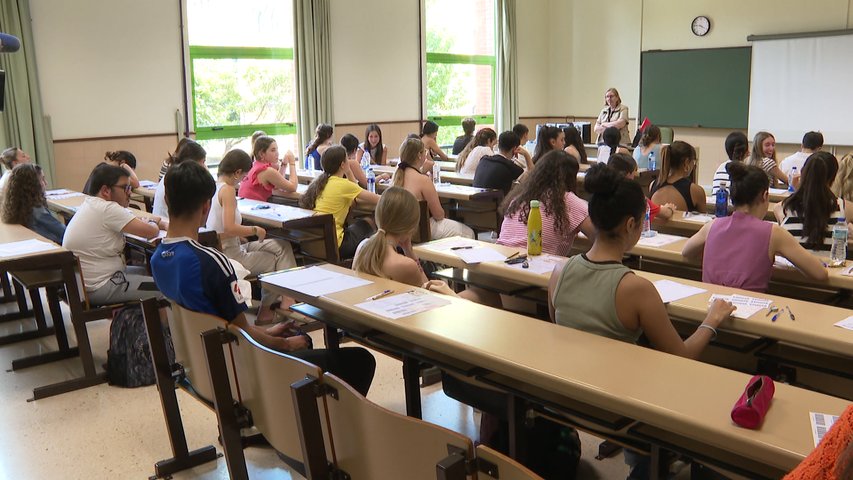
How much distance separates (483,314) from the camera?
2.47 m

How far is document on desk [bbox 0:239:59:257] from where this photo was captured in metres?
3.73

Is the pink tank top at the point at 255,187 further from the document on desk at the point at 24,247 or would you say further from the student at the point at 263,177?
the document on desk at the point at 24,247

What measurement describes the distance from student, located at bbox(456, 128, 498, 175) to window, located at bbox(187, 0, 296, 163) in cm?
332

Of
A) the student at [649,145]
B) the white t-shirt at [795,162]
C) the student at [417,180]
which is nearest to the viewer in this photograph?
the student at [417,180]

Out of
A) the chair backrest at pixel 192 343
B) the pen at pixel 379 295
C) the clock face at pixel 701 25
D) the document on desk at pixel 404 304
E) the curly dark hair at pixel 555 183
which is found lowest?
the chair backrest at pixel 192 343

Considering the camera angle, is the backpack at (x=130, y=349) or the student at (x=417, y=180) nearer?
the backpack at (x=130, y=349)

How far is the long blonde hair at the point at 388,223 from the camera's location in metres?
3.00

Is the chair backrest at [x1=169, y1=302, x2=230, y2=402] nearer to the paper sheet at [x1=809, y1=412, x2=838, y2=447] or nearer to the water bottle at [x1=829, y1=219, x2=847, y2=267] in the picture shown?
the paper sheet at [x1=809, y1=412, x2=838, y2=447]

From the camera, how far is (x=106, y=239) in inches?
160

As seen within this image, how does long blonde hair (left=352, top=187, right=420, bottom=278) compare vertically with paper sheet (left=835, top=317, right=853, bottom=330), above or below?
above

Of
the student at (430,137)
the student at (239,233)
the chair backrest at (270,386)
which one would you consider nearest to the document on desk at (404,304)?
the chair backrest at (270,386)

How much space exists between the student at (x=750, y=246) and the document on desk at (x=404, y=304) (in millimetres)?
1281

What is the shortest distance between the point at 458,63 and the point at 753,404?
1063 cm

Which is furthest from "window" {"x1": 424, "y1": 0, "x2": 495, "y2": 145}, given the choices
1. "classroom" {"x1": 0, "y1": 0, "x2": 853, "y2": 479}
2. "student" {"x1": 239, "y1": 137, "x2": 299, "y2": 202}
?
"student" {"x1": 239, "y1": 137, "x2": 299, "y2": 202}
